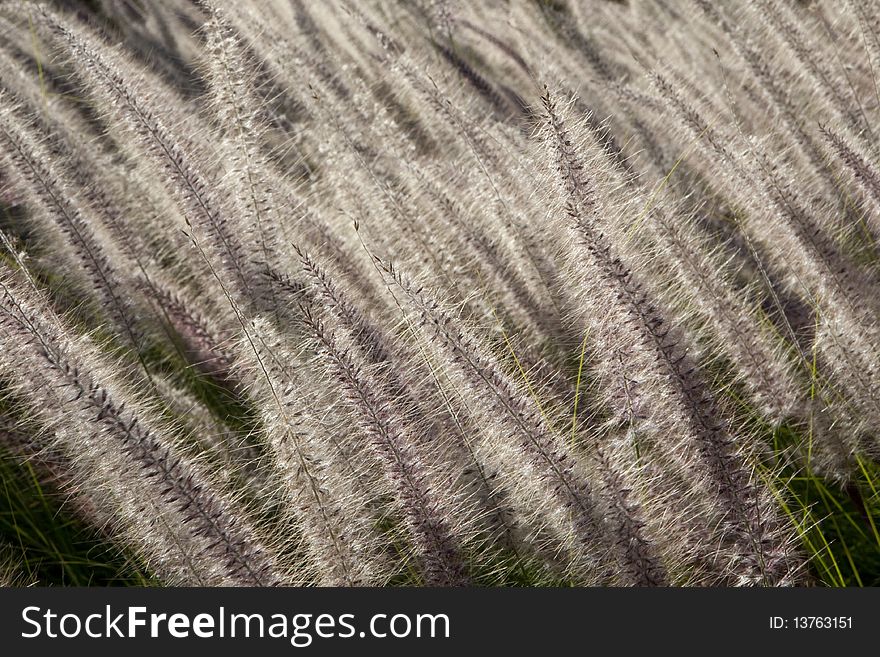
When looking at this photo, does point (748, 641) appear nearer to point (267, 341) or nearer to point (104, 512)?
point (267, 341)

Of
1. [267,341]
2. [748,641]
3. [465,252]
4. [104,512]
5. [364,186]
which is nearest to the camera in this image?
[748,641]

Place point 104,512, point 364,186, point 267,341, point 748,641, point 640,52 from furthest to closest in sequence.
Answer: point 640,52, point 364,186, point 104,512, point 267,341, point 748,641

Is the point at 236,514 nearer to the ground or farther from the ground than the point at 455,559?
farther from the ground

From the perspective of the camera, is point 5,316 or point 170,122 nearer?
point 5,316

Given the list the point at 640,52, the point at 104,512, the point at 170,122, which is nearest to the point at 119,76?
the point at 170,122

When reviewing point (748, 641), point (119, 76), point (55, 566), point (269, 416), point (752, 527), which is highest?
point (119, 76)

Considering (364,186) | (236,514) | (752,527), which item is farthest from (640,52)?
(236,514)
